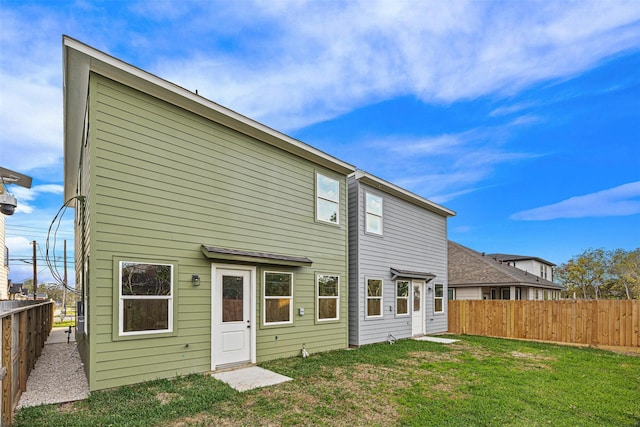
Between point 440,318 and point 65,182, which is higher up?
point 65,182

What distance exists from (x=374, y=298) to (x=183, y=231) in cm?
656

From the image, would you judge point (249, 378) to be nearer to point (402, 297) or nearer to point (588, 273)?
point (402, 297)

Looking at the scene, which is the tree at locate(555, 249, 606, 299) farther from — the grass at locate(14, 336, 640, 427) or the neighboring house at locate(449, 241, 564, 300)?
the grass at locate(14, 336, 640, 427)

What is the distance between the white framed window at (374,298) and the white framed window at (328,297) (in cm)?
144

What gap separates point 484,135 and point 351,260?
2065cm

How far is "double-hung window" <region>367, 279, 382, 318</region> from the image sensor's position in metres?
10.7

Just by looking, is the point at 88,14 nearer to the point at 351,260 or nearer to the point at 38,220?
the point at 351,260

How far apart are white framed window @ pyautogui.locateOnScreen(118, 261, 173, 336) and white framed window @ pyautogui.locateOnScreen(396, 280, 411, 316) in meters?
7.94

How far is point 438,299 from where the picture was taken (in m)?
14.2

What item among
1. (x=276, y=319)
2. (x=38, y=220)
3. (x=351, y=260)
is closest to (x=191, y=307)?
(x=276, y=319)

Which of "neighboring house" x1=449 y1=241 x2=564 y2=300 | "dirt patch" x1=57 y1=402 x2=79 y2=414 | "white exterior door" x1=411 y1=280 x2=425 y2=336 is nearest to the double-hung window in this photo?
"white exterior door" x1=411 y1=280 x2=425 y2=336

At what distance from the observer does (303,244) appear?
8828 millimetres

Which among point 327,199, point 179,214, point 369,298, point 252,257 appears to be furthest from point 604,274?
point 179,214

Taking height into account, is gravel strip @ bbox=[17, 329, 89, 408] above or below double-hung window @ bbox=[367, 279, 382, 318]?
below
